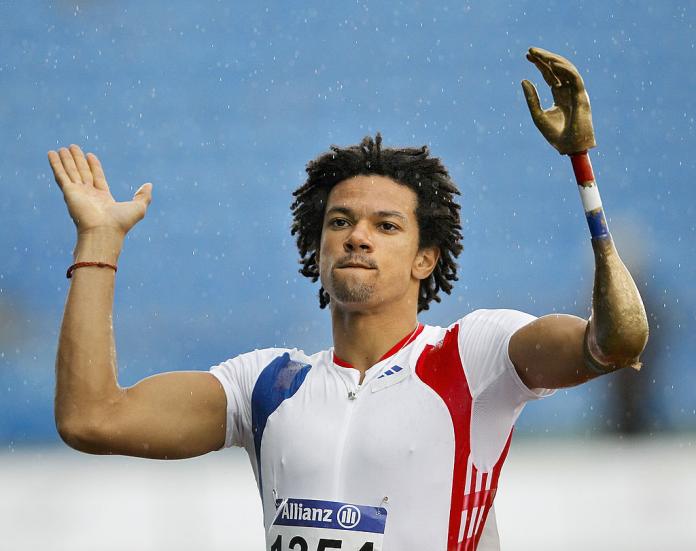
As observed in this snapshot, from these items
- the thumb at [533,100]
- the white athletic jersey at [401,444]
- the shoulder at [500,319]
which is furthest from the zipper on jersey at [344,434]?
the thumb at [533,100]

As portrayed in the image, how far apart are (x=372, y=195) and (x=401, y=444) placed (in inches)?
35.3

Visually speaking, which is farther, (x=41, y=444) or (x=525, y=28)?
(x=525, y=28)

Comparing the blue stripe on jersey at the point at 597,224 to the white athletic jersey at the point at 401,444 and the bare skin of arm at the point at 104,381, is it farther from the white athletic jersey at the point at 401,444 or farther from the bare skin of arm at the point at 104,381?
the bare skin of arm at the point at 104,381

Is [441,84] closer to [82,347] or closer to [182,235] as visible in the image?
[182,235]

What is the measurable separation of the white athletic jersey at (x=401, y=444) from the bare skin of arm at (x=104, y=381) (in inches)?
8.2

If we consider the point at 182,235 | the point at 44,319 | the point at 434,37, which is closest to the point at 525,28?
the point at 434,37

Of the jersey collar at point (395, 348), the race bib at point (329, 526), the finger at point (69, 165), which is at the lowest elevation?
the race bib at point (329, 526)

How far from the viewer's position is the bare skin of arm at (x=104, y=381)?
12.0 feet

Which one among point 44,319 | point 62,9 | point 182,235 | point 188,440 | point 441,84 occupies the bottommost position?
point 188,440

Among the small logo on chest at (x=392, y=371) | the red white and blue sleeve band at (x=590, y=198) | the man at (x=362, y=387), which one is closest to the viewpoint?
the red white and blue sleeve band at (x=590, y=198)

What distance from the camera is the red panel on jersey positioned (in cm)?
363

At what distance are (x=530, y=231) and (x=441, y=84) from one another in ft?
6.02

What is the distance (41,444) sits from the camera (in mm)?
10391

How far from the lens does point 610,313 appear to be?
3160 millimetres
